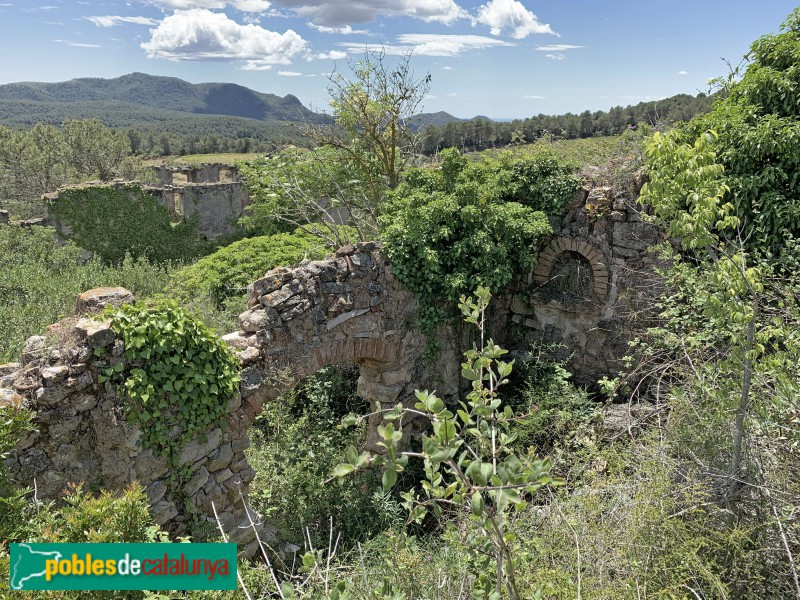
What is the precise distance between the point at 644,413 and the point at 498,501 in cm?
589

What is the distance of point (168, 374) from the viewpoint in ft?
16.1

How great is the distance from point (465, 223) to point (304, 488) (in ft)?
14.8

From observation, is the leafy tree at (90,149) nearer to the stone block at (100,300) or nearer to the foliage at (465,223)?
the foliage at (465,223)

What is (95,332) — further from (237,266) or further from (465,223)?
(237,266)

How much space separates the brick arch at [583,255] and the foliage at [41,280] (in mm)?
8495

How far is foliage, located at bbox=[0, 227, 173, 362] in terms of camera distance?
8938 millimetres

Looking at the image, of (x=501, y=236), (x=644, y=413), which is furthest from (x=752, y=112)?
(x=644, y=413)

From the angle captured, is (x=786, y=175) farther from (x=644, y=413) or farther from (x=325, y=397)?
(x=325, y=397)

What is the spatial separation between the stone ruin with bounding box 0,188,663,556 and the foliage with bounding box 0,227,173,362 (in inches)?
142

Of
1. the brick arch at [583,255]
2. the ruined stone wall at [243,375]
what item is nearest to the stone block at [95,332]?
the ruined stone wall at [243,375]

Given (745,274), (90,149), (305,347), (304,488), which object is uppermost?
(90,149)

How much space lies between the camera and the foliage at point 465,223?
7.70m

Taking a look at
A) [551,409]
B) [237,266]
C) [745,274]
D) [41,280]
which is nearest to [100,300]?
[745,274]

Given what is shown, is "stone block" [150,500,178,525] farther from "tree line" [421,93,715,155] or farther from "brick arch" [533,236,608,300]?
"tree line" [421,93,715,155]
